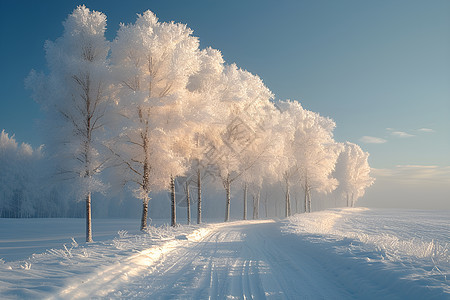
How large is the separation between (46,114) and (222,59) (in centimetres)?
1535

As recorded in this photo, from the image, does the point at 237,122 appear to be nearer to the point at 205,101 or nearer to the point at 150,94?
the point at 205,101

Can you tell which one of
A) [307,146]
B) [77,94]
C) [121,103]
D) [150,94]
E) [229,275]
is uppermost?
[150,94]

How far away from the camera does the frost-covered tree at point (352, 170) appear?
2265 inches

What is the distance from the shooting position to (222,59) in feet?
81.3

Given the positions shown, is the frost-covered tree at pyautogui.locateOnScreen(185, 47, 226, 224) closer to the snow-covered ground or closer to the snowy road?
the snowy road

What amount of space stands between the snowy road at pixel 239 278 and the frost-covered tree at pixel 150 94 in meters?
7.94

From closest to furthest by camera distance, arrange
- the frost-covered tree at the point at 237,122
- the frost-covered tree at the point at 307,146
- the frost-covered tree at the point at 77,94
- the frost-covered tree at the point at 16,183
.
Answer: the frost-covered tree at the point at 77,94, the frost-covered tree at the point at 237,122, the frost-covered tree at the point at 307,146, the frost-covered tree at the point at 16,183

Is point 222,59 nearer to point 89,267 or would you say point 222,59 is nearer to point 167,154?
point 167,154

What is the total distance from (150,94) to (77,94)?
411 cm

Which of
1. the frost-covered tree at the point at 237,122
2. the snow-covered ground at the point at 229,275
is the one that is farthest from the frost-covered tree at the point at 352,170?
the snow-covered ground at the point at 229,275

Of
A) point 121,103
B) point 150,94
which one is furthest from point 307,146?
point 121,103

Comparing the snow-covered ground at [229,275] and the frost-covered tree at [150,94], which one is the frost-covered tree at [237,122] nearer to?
the frost-covered tree at [150,94]

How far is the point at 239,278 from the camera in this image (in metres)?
5.93

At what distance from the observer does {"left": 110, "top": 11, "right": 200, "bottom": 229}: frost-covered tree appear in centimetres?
1541
